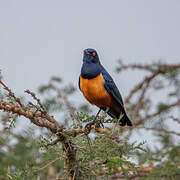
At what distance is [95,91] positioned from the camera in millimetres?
3936

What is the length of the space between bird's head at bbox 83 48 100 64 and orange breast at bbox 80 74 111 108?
0.45 metres

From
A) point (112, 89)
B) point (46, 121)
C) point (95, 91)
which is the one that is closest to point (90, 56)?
point (112, 89)

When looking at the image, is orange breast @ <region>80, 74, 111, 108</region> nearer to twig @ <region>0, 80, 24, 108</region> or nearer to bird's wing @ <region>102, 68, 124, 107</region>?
bird's wing @ <region>102, 68, 124, 107</region>

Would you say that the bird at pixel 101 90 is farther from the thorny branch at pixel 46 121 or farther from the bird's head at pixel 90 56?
the thorny branch at pixel 46 121

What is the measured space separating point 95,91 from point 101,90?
96 millimetres

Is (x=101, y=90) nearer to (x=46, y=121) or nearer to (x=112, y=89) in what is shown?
(x=112, y=89)

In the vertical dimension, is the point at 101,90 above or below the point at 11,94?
above

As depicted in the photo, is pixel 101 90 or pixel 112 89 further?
pixel 112 89

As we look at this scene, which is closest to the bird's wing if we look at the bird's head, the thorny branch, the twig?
the bird's head

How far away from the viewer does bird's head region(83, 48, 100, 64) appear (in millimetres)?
4480

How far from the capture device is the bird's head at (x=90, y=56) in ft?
14.7

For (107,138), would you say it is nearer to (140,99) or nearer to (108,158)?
(108,158)

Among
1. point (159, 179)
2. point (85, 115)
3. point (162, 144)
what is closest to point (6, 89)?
point (85, 115)

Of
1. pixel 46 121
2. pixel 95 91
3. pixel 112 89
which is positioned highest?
pixel 112 89
